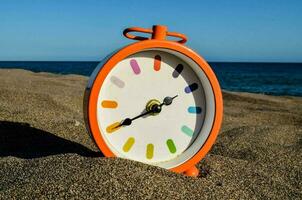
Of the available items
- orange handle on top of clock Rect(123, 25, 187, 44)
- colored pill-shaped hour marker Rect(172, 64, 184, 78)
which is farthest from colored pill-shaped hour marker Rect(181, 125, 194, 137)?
orange handle on top of clock Rect(123, 25, 187, 44)

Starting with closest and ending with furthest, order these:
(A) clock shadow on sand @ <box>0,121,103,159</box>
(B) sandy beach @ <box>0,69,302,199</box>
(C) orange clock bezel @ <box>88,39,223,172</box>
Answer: (B) sandy beach @ <box>0,69,302,199</box> < (C) orange clock bezel @ <box>88,39,223,172</box> < (A) clock shadow on sand @ <box>0,121,103,159</box>

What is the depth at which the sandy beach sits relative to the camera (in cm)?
203

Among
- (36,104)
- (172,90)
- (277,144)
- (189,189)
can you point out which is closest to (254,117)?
(277,144)

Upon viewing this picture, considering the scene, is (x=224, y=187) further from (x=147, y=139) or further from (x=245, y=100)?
(x=245, y=100)

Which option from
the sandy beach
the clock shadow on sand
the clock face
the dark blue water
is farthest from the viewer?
the dark blue water

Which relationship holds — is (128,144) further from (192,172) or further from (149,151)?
(192,172)

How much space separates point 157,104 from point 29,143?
1.26 m

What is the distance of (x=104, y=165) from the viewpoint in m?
2.21

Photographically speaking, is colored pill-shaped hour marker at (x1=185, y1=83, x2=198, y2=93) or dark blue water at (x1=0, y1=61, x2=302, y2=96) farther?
dark blue water at (x1=0, y1=61, x2=302, y2=96)

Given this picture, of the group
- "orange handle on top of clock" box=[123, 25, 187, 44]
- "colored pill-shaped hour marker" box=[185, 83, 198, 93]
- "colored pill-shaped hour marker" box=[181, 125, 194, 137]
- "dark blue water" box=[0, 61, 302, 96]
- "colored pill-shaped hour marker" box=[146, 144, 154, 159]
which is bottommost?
"dark blue water" box=[0, 61, 302, 96]

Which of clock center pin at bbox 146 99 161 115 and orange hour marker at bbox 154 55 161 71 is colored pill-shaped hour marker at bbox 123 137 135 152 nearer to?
Answer: clock center pin at bbox 146 99 161 115

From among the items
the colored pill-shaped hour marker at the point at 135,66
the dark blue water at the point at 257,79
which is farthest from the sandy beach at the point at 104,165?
the dark blue water at the point at 257,79

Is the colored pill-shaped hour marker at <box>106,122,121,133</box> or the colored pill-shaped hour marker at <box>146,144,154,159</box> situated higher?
the colored pill-shaped hour marker at <box>106,122,121,133</box>

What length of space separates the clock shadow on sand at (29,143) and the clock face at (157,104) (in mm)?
545
